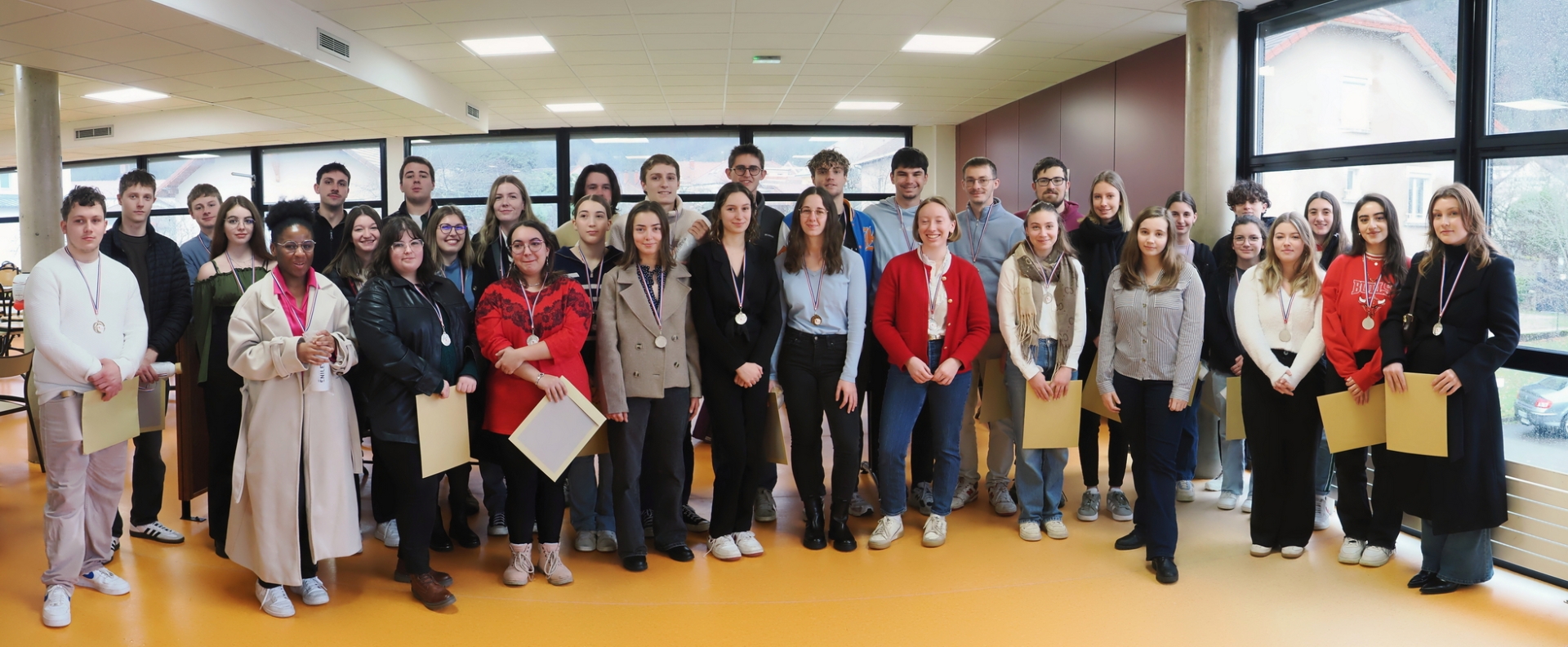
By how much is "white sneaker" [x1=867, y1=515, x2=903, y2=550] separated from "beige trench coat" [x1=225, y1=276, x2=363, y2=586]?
6.53 ft

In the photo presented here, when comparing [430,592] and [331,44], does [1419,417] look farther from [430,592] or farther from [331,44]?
[331,44]

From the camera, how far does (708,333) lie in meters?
3.35

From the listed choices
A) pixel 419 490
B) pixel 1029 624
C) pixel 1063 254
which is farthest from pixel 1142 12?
pixel 419 490

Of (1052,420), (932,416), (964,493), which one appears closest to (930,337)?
(932,416)

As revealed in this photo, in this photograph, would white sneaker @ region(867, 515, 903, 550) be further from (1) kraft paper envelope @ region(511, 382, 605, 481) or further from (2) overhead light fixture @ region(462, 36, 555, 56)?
(2) overhead light fixture @ region(462, 36, 555, 56)

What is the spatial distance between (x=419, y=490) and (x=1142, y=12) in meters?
5.73

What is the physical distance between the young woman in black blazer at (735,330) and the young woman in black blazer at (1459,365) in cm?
230

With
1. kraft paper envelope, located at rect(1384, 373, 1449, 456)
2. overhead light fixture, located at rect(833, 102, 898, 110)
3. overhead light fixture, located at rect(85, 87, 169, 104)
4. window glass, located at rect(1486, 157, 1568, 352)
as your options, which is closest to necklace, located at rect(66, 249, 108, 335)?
kraft paper envelope, located at rect(1384, 373, 1449, 456)

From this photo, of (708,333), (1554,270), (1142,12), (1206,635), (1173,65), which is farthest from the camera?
(1173,65)

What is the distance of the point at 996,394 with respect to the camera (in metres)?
3.90

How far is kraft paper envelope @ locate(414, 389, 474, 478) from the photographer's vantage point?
9.70ft

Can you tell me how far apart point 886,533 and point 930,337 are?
0.86 metres

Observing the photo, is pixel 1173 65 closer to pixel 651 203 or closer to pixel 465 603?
pixel 651 203

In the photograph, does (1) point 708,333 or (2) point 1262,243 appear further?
(2) point 1262,243
